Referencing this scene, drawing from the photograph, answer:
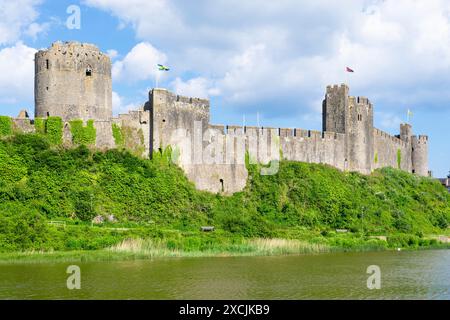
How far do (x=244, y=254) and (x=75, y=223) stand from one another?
826 centimetres

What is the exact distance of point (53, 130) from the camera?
1476 inches

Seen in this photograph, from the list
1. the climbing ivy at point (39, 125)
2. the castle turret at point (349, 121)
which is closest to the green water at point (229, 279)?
the climbing ivy at point (39, 125)

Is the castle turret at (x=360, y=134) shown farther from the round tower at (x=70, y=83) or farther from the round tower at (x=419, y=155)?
the round tower at (x=70, y=83)

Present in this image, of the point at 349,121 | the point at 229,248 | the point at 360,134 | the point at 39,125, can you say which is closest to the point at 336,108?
the point at 349,121

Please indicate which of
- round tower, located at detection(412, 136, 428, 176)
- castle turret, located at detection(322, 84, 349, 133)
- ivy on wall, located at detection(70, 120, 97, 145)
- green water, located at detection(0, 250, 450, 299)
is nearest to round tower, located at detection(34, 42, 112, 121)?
ivy on wall, located at detection(70, 120, 97, 145)

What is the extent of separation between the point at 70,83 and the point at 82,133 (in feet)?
15.0

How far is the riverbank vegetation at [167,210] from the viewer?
101 feet

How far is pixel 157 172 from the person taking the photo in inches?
1553

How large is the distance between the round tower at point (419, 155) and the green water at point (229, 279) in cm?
3392

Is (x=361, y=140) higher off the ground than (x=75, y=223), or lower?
higher

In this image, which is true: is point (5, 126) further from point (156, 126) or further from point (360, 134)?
point (360, 134)
